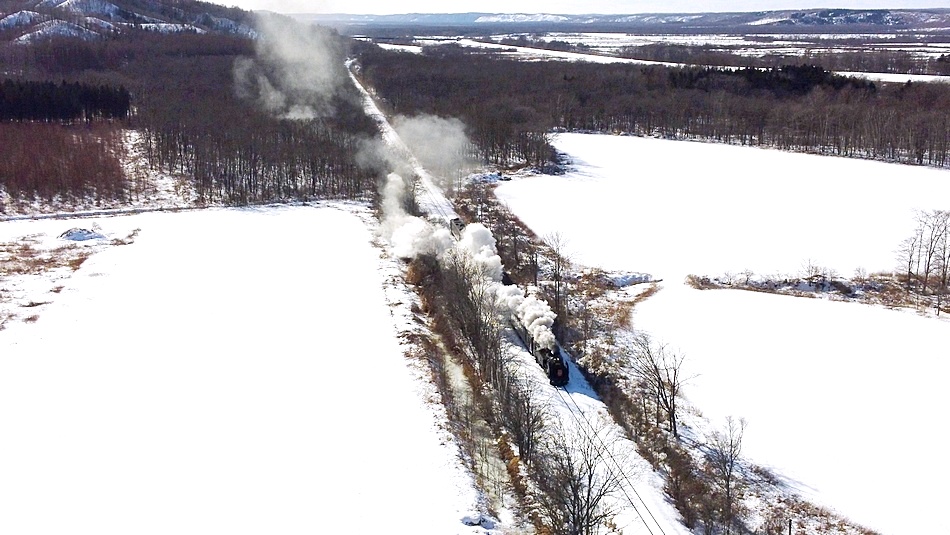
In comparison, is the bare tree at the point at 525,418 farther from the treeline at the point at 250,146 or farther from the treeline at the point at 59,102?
the treeline at the point at 59,102

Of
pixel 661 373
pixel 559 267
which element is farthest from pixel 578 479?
pixel 559 267

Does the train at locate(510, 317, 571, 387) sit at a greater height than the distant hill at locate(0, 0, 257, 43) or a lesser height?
lesser

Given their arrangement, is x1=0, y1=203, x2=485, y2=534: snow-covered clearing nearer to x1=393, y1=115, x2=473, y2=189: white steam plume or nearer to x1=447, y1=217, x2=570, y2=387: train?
x1=447, y1=217, x2=570, y2=387: train

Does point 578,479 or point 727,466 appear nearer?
point 578,479

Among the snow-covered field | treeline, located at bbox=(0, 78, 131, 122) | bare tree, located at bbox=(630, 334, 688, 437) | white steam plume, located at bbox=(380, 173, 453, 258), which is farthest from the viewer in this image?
treeline, located at bbox=(0, 78, 131, 122)

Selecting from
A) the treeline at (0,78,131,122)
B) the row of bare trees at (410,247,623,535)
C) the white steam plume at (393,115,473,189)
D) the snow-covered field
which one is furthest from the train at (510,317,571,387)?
the treeline at (0,78,131,122)

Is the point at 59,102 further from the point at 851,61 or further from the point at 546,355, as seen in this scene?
the point at 851,61
